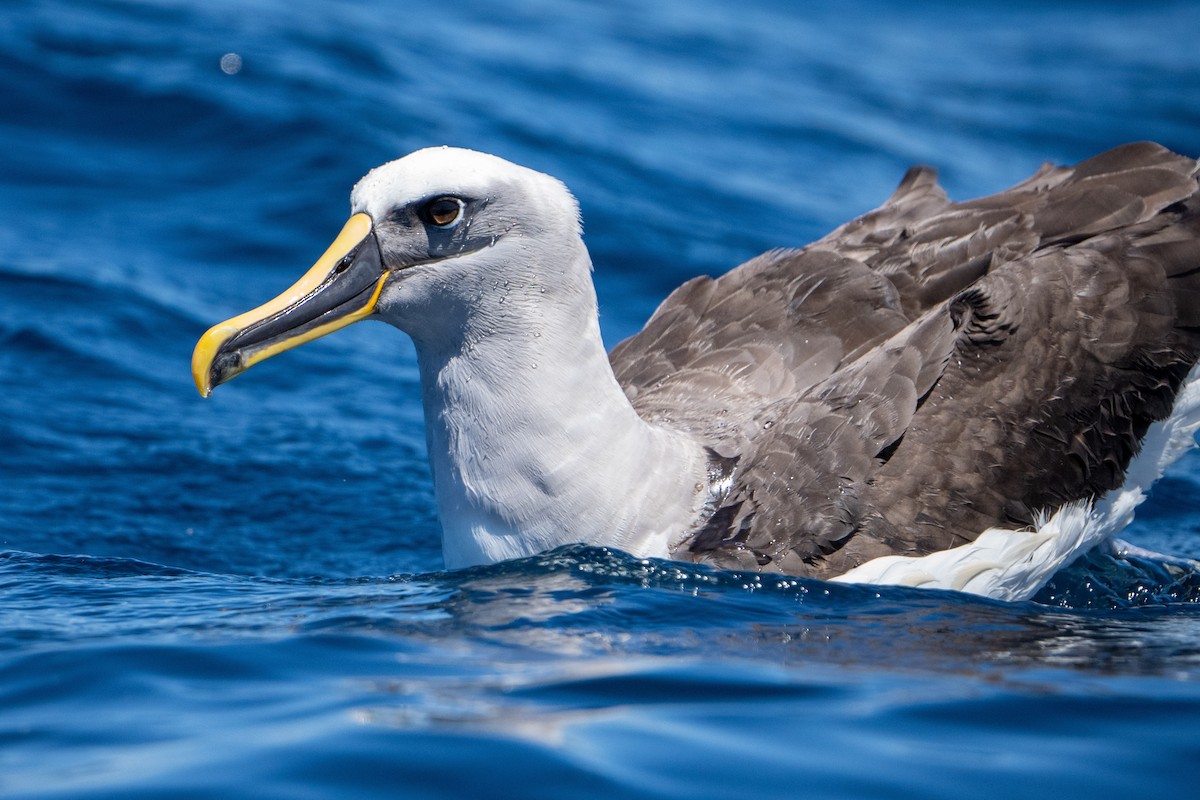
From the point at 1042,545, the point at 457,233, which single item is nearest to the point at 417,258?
the point at 457,233

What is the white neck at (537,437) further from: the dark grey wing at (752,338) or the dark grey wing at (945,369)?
the dark grey wing at (752,338)

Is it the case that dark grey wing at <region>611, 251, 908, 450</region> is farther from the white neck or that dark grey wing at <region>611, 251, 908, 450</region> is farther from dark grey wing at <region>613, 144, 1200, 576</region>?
the white neck

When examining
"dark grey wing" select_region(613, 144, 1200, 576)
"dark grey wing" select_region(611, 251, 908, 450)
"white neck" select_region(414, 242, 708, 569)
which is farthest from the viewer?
"dark grey wing" select_region(611, 251, 908, 450)

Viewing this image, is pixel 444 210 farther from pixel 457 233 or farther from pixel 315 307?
pixel 315 307

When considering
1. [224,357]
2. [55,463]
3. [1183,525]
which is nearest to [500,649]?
[224,357]

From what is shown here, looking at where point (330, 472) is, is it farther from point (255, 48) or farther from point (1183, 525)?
point (255, 48)

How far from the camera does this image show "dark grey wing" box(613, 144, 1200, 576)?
6430mm

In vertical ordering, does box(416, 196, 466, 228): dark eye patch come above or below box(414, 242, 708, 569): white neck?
above

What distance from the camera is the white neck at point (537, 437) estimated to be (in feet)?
20.7

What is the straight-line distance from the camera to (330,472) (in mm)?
9445

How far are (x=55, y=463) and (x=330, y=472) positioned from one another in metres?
1.57

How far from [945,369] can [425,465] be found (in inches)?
161

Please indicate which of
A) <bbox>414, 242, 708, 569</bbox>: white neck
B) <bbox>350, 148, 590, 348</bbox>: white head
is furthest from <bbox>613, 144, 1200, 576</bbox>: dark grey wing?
<bbox>350, 148, 590, 348</bbox>: white head

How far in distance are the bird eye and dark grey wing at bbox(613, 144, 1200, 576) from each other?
1.59 m
